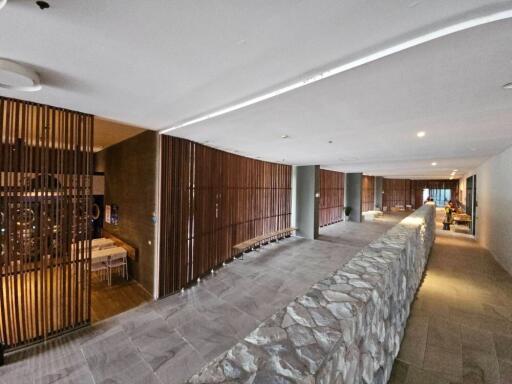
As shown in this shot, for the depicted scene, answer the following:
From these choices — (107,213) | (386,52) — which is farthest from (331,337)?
(107,213)

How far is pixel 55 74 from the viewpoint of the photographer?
6.68 ft

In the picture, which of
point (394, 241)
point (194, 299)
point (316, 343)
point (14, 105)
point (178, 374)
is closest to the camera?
point (316, 343)

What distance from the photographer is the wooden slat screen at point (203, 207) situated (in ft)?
14.4

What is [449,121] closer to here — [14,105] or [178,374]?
[178,374]

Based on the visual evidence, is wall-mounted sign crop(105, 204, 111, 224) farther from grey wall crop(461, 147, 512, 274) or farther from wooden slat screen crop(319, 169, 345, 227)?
grey wall crop(461, 147, 512, 274)

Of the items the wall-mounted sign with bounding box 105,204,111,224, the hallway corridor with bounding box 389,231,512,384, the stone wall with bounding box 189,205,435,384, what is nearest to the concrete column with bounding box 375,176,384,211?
the hallway corridor with bounding box 389,231,512,384

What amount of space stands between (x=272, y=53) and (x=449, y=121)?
2984 millimetres

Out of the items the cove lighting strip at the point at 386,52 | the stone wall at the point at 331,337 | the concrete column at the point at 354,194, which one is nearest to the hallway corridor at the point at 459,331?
the stone wall at the point at 331,337

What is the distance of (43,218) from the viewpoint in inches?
119

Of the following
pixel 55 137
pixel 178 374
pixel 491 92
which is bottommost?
pixel 178 374

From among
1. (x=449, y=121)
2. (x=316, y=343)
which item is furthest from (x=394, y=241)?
(x=316, y=343)

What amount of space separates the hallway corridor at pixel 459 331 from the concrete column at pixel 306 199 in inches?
166

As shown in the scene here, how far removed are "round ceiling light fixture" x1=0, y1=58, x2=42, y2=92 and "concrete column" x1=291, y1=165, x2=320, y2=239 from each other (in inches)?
322

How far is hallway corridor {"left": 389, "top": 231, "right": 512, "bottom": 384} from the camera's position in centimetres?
231
